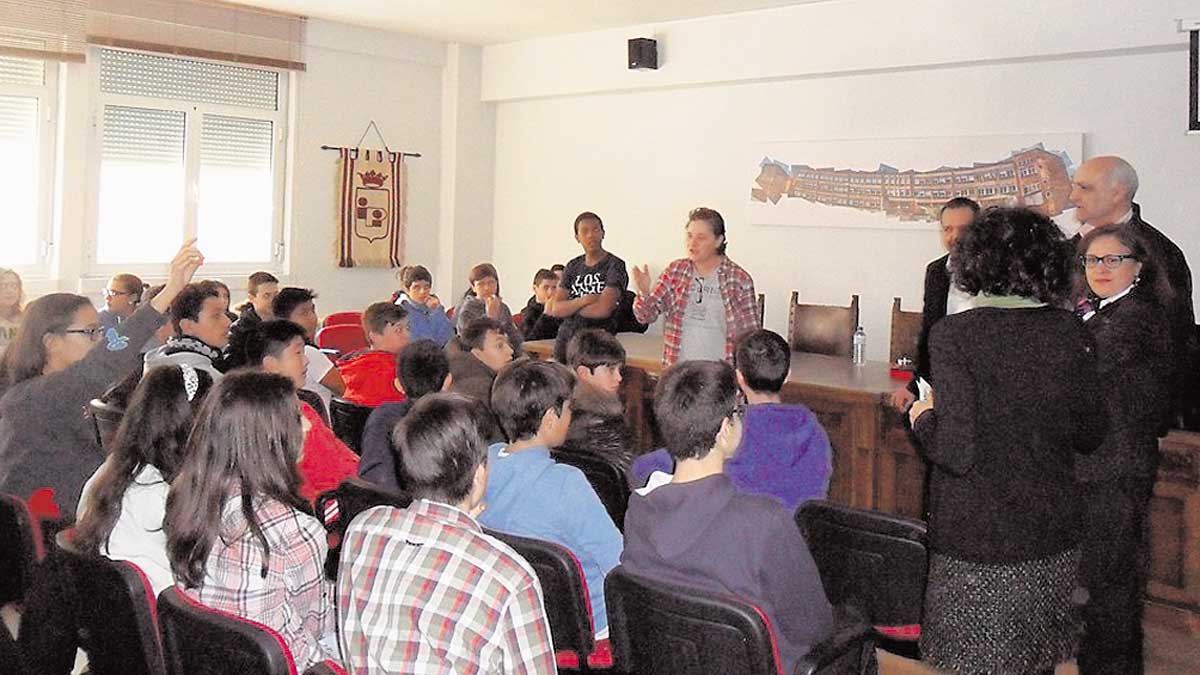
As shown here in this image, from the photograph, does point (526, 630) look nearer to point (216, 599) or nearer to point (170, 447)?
point (216, 599)

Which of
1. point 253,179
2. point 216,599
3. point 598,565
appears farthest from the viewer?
point 253,179

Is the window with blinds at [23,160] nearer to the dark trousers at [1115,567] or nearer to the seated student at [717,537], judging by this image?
the seated student at [717,537]

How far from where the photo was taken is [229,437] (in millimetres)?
2082

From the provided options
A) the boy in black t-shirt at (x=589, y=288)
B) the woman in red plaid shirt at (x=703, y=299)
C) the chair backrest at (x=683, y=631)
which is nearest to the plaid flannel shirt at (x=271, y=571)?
the chair backrest at (x=683, y=631)

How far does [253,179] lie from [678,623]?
20.4ft

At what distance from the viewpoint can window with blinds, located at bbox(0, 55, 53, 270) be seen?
6254mm

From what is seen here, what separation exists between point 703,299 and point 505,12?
292 cm

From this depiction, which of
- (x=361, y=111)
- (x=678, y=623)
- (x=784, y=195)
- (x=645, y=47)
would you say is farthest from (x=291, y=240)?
(x=678, y=623)

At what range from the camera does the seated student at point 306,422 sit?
3111 mm

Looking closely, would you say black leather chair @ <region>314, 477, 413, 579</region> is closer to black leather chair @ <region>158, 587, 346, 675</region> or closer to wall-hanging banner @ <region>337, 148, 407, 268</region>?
black leather chair @ <region>158, 587, 346, 675</region>

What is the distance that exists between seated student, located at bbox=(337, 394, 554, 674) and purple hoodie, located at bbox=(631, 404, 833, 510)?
977 millimetres

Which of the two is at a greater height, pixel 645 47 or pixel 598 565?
pixel 645 47

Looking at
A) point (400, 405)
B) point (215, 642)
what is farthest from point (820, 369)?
point (215, 642)

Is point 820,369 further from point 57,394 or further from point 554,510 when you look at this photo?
point 57,394
